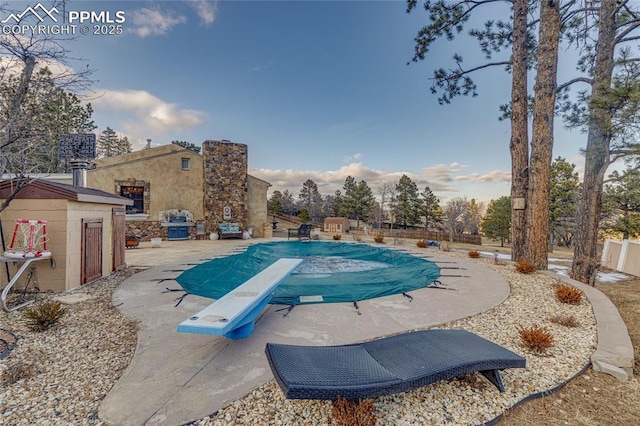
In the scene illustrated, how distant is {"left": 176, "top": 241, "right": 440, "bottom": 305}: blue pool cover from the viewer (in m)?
4.52

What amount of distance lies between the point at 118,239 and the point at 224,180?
8.49m

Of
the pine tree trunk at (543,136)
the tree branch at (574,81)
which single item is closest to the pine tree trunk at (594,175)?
the tree branch at (574,81)

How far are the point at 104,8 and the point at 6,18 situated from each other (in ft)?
8.78

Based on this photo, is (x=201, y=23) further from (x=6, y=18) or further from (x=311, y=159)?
(x=311, y=159)

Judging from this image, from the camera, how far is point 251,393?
194 cm

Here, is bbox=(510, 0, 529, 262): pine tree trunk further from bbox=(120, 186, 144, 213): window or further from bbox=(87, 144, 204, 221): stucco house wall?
bbox=(120, 186, 144, 213): window

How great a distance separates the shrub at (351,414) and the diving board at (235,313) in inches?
41.4

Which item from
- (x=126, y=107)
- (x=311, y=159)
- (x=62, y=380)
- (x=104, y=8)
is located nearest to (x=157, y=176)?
(x=126, y=107)

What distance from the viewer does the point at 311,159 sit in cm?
2028

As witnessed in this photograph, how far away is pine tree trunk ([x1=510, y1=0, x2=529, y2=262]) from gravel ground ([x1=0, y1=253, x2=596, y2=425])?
4.17 meters

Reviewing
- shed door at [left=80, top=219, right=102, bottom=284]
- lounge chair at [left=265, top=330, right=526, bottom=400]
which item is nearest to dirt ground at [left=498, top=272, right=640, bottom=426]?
lounge chair at [left=265, top=330, right=526, bottom=400]

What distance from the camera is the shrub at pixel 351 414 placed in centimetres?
156

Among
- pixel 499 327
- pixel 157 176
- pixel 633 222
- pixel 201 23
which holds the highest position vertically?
pixel 201 23

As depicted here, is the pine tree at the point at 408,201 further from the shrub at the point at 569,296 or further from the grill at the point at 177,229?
the shrub at the point at 569,296
